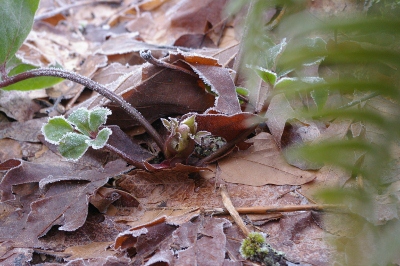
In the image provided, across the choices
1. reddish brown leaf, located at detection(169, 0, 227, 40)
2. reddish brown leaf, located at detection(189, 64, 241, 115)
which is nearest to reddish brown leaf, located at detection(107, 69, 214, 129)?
reddish brown leaf, located at detection(189, 64, 241, 115)

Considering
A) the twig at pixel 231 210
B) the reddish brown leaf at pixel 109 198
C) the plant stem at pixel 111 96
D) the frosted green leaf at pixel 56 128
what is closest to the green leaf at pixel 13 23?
the plant stem at pixel 111 96

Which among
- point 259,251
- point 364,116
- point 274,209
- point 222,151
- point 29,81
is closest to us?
point 364,116

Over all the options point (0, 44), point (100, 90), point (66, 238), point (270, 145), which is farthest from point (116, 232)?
point (0, 44)

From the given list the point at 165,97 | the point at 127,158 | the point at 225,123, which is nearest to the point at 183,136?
the point at 225,123

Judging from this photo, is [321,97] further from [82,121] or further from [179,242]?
[82,121]

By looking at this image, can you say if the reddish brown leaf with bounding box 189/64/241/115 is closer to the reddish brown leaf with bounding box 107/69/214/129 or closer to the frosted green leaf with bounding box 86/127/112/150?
the reddish brown leaf with bounding box 107/69/214/129
